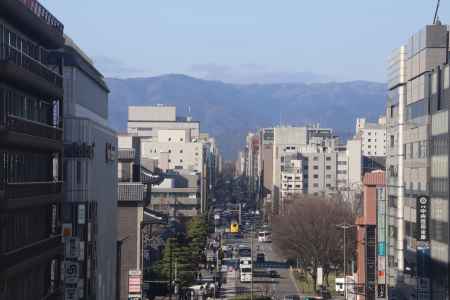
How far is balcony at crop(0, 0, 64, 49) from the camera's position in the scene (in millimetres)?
35669

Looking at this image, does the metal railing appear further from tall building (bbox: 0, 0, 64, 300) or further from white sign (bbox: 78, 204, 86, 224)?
tall building (bbox: 0, 0, 64, 300)

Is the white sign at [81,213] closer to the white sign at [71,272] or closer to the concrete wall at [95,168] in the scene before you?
the concrete wall at [95,168]

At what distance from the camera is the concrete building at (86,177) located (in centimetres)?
5138

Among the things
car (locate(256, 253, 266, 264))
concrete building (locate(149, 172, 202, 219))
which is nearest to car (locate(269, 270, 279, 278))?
car (locate(256, 253, 266, 264))

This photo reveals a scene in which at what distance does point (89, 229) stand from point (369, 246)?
30614mm

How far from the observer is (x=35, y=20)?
3972cm

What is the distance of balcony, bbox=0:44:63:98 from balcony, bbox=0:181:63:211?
319 cm

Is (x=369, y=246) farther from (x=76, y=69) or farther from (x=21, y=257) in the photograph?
(x=21, y=257)

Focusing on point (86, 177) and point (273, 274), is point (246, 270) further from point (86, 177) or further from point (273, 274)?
point (86, 177)

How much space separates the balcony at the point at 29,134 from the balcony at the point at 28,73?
1173mm

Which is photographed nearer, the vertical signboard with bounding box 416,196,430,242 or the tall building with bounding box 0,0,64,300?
the tall building with bounding box 0,0,64,300

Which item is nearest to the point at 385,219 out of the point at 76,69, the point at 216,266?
the point at 76,69

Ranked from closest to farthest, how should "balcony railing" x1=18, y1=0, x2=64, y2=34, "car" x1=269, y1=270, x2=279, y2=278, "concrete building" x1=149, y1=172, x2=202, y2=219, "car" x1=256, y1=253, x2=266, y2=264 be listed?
"balcony railing" x1=18, y1=0, x2=64, y2=34 → "car" x1=269, y1=270, x2=279, y2=278 → "car" x1=256, y1=253, x2=266, y2=264 → "concrete building" x1=149, y1=172, x2=202, y2=219

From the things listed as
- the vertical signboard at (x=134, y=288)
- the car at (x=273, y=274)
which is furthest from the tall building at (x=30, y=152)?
the car at (x=273, y=274)
